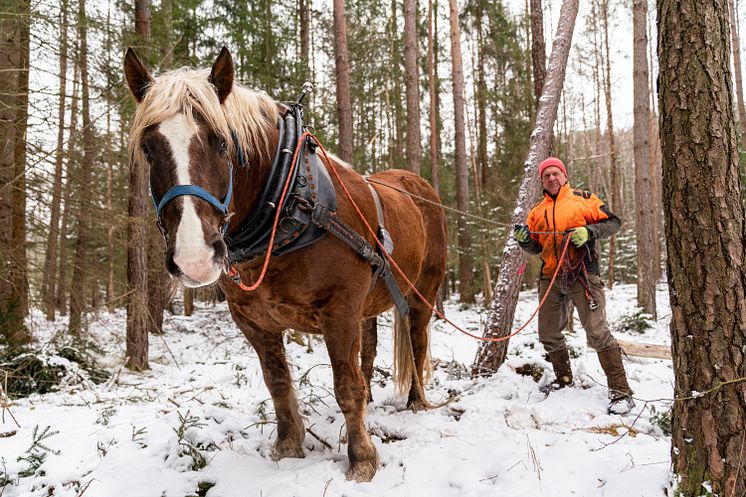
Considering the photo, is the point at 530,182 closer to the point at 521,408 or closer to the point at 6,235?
the point at 521,408

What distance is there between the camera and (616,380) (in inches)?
130

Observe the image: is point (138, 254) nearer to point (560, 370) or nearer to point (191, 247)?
point (191, 247)

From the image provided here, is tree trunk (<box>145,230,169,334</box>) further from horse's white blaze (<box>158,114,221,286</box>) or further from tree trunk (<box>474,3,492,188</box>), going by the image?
tree trunk (<box>474,3,492,188</box>)

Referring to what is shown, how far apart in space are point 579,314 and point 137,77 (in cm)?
333

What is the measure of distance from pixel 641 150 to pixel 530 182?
7.23 meters

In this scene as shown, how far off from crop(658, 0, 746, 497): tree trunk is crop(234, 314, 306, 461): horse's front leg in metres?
2.09

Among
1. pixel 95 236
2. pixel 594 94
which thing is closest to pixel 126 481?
pixel 95 236

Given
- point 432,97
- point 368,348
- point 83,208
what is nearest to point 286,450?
point 368,348

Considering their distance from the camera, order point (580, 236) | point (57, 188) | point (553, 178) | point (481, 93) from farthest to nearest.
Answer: point (481, 93) → point (57, 188) → point (553, 178) → point (580, 236)

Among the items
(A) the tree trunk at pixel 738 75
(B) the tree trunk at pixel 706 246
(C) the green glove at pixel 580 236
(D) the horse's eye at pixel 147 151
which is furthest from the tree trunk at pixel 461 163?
(D) the horse's eye at pixel 147 151

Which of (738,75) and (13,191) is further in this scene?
(738,75)

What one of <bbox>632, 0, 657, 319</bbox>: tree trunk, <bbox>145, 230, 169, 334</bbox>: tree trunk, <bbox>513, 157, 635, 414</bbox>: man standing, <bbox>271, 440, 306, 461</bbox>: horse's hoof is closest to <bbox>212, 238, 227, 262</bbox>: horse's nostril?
<bbox>271, 440, 306, 461</bbox>: horse's hoof

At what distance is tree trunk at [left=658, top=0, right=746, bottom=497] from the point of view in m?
1.79

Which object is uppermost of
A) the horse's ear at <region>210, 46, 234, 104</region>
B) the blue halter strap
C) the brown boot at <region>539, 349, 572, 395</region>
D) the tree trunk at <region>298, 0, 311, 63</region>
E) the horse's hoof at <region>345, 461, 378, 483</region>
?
the tree trunk at <region>298, 0, 311, 63</region>
